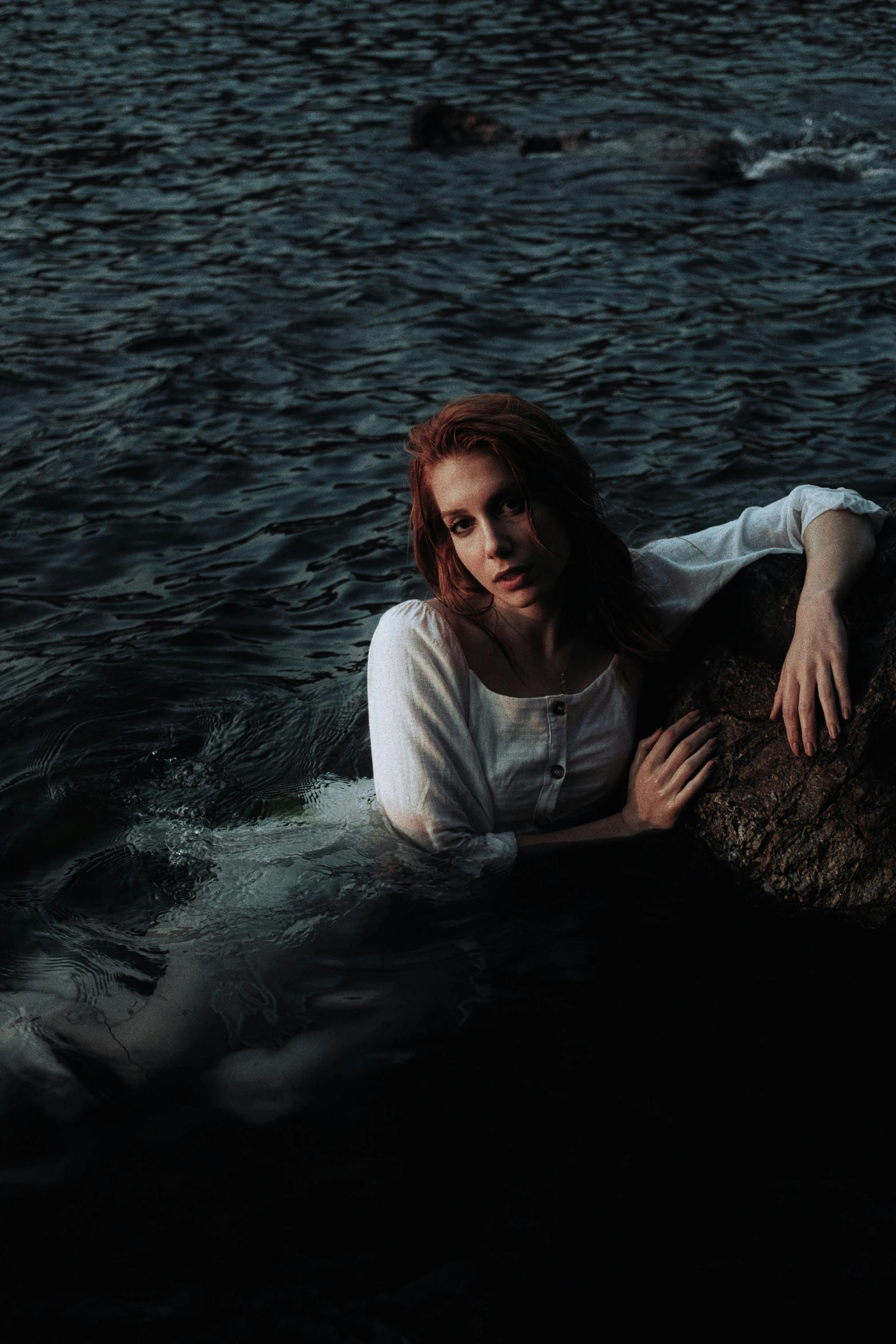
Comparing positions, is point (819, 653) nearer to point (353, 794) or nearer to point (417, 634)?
point (417, 634)

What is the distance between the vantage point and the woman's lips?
13.8 feet

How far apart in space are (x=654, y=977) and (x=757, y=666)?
3.70 feet

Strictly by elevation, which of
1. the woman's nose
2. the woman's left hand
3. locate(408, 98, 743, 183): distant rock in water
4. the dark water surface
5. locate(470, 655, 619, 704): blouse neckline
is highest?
locate(408, 98, 743, 183): distant rock in water

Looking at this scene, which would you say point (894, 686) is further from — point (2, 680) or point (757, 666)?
point (2, 680)

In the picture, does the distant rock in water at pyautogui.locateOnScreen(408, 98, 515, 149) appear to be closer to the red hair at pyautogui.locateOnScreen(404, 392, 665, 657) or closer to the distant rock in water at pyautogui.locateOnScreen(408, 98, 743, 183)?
the distant rock in water at pyautogui.locateOnScreen(408, 98, 743, 183)

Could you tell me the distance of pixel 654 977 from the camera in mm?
4555

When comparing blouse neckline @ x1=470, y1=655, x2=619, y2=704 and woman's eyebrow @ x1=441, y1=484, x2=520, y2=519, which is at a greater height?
woman's eyebrow @ x1=441, y1=484, x2=520, y2=519

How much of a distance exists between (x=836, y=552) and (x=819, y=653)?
1.37 ft

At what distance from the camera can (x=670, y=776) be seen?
4555 mm

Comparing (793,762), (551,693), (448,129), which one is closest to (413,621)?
(551,693)

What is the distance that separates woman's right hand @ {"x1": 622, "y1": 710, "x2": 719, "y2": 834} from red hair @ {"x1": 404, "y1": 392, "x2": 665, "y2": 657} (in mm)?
314

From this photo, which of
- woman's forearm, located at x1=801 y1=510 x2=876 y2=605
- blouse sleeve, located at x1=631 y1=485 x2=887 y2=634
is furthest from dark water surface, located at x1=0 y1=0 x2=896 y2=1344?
woman's forearm, located at x1=801 y1=510 x2=876 y2=605

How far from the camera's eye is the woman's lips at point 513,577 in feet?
13.8

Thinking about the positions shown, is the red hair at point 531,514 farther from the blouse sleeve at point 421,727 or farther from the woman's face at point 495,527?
the blouse sleeve at point 421,727
